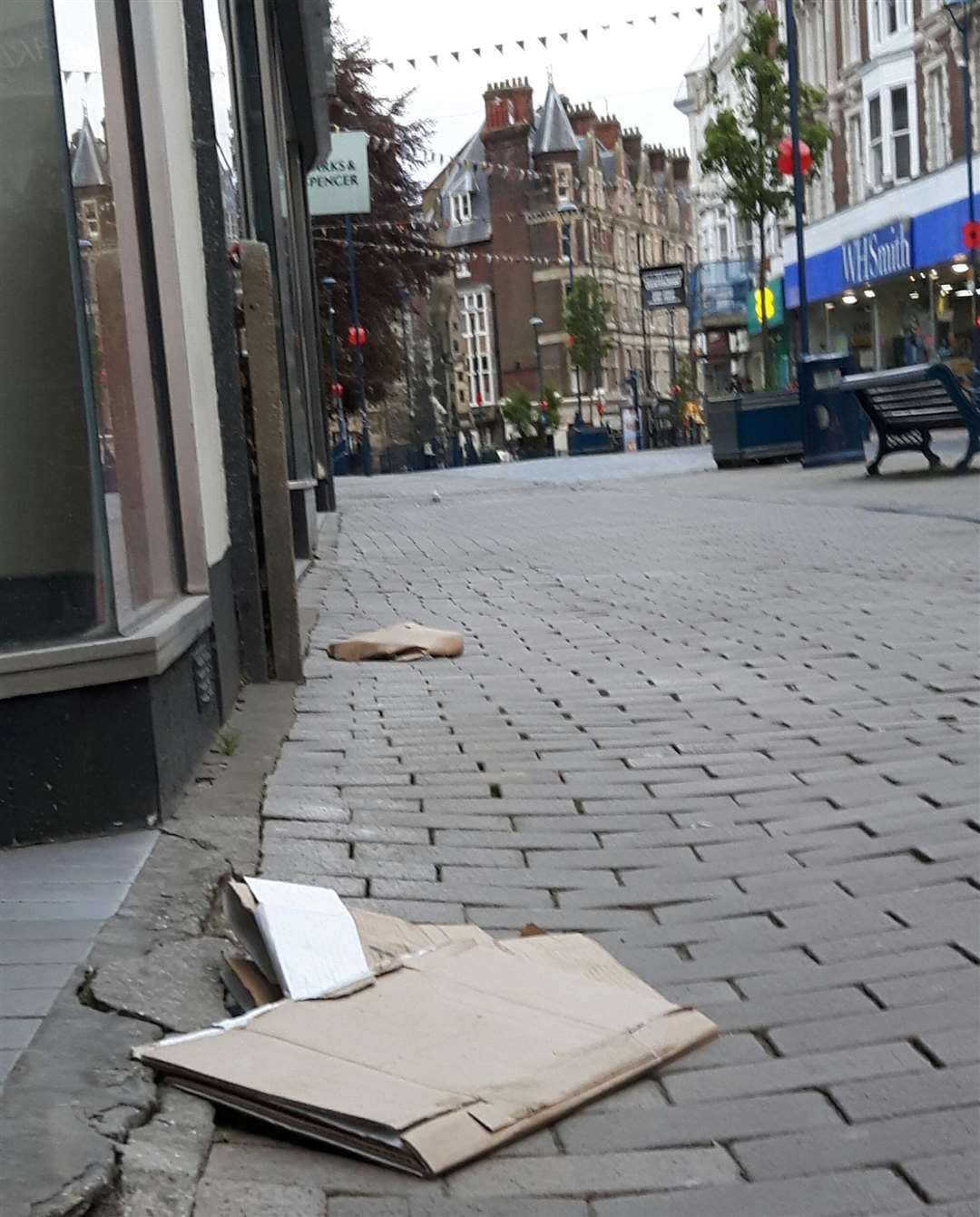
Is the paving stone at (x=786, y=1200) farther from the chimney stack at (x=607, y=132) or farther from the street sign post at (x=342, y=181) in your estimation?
the chimney stack at (x=607, y=132)

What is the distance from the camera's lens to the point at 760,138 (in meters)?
28.6

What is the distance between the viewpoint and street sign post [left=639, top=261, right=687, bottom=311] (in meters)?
43.6

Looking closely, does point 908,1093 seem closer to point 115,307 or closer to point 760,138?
point 115,307

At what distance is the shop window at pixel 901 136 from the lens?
125 ft

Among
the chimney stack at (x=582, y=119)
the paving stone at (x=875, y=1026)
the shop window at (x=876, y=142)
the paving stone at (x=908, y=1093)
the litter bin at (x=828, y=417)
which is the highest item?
the chimney stack at (x=582, y=119)

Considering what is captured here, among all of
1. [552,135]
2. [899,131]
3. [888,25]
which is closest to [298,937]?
[899,131]

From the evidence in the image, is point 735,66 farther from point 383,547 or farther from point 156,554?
point 156,554

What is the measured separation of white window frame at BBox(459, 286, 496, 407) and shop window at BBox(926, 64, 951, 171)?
230 ft

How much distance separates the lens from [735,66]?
1131 inches

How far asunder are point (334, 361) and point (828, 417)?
21.9m

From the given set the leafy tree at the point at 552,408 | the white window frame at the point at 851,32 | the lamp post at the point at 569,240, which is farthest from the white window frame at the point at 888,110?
the leafy tree at the point at 552,408

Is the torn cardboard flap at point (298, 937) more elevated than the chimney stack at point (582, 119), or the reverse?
the chimney stack at point (582, 119)

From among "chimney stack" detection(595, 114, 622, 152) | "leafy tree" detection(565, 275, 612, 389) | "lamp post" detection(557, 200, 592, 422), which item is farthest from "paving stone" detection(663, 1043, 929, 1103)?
"chimney stack" detection(595, 114, 622, 152)

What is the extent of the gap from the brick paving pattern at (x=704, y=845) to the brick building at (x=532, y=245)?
90887 mm
